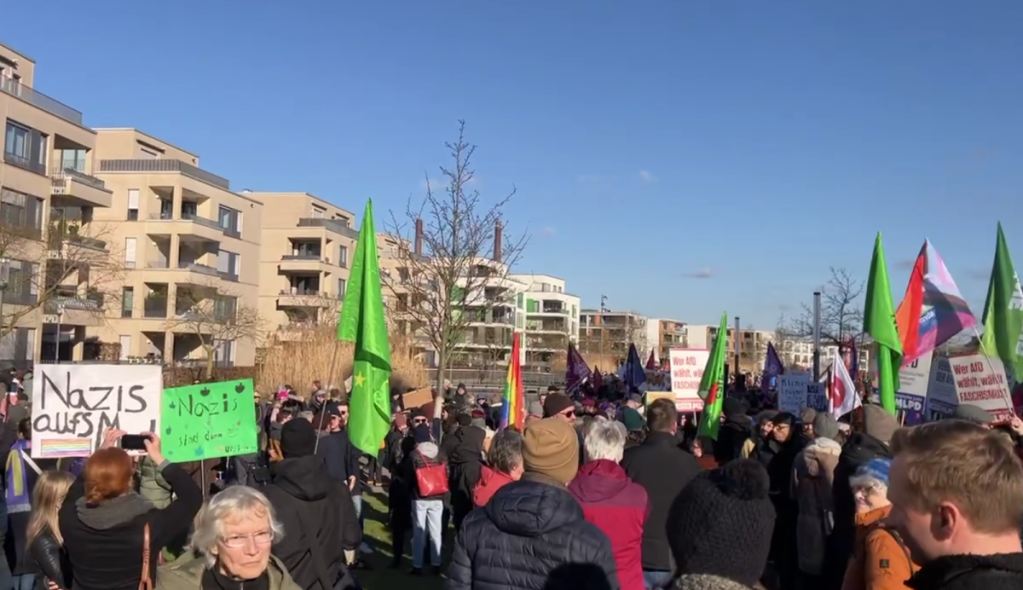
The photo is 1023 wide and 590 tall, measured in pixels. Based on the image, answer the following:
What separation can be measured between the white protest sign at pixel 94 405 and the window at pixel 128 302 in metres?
53.6

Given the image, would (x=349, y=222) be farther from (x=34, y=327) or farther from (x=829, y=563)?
(x=829, y=563)

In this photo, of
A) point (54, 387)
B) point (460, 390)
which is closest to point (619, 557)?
point (54, 387)

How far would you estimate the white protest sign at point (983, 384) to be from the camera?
32.1ft

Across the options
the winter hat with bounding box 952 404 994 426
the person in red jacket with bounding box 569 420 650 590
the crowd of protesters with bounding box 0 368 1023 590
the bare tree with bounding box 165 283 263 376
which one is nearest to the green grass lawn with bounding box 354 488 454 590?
the crowd of protesters with bounding box 0 368 1023 590

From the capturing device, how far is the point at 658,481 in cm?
683

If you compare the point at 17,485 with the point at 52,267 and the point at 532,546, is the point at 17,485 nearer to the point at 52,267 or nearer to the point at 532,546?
the point at 532,546

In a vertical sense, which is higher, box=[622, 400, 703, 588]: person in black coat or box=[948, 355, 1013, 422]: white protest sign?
box=[948, 355, 1013, 422]: white protest sign

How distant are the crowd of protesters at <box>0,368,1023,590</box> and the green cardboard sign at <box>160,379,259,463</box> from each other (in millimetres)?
369

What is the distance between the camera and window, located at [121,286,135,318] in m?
57.2

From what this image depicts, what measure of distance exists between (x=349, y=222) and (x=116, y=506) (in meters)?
Result: 87.2

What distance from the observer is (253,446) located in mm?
8070

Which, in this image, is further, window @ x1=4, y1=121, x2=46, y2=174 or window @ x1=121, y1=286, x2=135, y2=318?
window @ x1=121, y1=286, x2=135, y2=318

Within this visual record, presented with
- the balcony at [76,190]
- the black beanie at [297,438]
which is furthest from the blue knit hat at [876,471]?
the balcony at [76,190]

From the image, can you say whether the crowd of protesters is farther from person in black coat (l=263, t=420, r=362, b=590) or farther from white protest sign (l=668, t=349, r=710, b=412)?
white protest sign (l=668, t=349, r=710, b=412)
